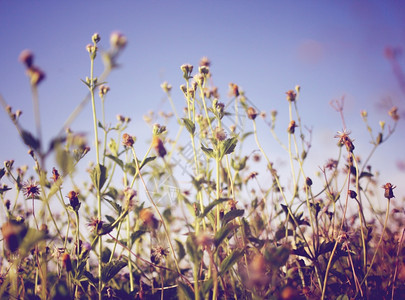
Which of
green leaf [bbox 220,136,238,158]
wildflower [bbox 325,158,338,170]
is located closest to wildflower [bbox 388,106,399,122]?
wildflower [bbox 325,158,338,170]

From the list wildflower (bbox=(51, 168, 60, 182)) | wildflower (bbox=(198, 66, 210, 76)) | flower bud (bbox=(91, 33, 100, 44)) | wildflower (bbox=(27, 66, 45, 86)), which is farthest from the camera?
wildflower (bbox=(198, 66, 210, 76))

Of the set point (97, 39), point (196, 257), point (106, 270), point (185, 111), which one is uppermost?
point (97, 39)

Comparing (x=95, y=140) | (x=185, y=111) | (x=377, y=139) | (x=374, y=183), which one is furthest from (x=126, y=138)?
(x=374, y=183)

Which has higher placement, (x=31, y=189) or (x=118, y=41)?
(x=118, y=41)

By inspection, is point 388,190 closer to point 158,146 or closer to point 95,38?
point 158,146

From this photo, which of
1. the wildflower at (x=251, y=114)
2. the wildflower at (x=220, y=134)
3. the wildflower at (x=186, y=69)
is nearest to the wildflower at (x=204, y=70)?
the wildflower at (x=186, y=69)

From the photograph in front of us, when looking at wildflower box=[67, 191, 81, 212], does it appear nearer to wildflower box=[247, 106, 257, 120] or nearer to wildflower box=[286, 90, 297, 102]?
wildflower box=[247, 106, 257, 120]

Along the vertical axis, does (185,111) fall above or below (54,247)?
above

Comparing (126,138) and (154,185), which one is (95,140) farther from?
(154,185)

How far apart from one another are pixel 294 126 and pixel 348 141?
15.2 inches

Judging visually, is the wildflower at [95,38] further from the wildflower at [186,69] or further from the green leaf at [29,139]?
the green leaf at [29,139]

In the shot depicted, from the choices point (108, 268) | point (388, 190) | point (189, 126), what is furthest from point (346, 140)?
point (108, 268)

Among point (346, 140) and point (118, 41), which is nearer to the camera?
point (118, 41)

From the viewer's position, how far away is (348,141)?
1554 mm
